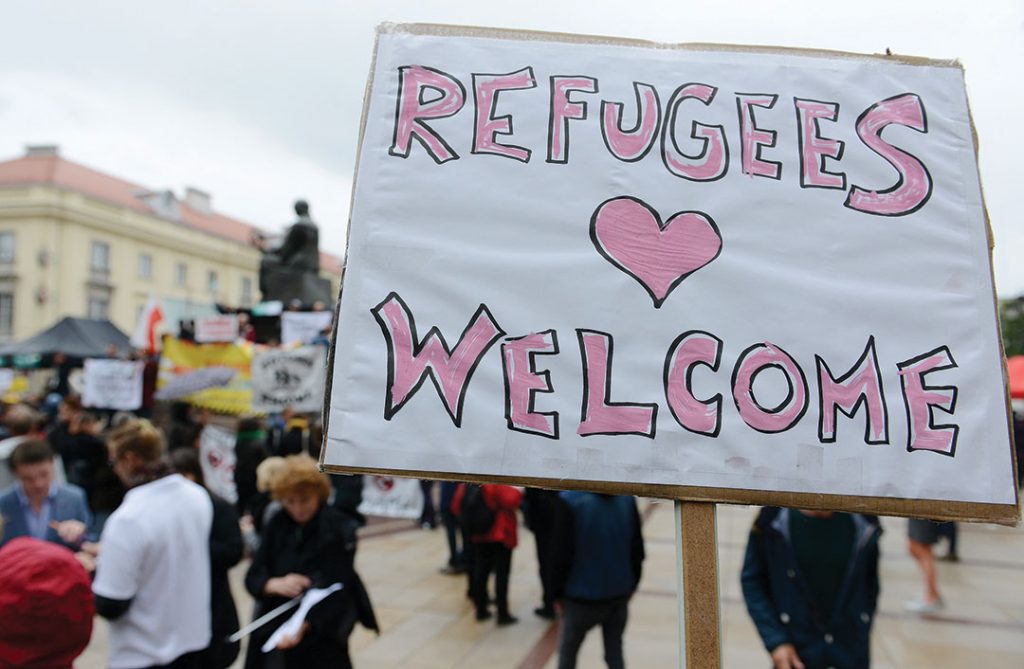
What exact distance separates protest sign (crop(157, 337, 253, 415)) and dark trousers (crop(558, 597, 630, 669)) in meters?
6.83

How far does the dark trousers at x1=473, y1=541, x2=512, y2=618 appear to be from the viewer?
20.6 feet

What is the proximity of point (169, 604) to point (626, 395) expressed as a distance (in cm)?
217

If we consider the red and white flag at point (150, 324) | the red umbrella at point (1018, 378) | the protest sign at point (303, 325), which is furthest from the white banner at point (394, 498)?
the red umbrella at point (1018, 378)

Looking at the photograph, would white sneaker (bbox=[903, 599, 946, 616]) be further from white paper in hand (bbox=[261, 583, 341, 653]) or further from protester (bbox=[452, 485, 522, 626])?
white paper in hand (bbox=[261, 583, 341, 653])

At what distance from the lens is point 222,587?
335cm

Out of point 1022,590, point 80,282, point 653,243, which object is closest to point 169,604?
point 653,243

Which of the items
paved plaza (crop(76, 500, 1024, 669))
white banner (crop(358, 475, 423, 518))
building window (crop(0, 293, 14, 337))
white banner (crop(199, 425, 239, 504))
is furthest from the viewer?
building window (crop(0, 293, 14, 337))

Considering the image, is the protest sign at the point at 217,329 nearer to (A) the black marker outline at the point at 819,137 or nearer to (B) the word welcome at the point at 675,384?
(B) the word welcome at the point at 675,384

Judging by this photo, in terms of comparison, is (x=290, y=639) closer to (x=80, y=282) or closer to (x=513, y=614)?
(x=513, y=614)

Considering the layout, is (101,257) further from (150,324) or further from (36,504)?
(36,504)

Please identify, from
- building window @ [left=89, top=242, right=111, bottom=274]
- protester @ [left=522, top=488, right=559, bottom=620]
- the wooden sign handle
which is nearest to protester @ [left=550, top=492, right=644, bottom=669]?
protester @ [left=522, top=488, right=559, bottom=620]

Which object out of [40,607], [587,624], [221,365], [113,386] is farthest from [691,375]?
[113,386]

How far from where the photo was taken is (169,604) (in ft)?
9.85

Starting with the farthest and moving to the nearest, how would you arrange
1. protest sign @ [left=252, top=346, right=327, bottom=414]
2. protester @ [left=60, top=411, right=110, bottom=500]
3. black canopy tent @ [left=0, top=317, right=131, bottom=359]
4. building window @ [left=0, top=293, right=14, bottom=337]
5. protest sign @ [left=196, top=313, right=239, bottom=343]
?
building window @ [left=0, top=293, right=14, bottom=337] → black canopy tent @ [left=0, top=317, right=131, bottom=359] → protest sign @ [left=196, top=313, right=239, bottom=343] → protest sign @ [left=252, top=346, right=327, bottom=414] → protester @ [left=60, top=411, right=110, bottom=500]
